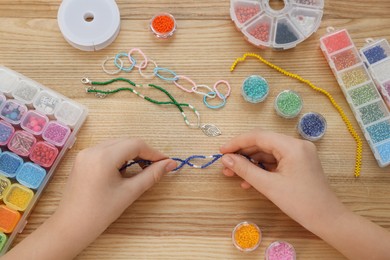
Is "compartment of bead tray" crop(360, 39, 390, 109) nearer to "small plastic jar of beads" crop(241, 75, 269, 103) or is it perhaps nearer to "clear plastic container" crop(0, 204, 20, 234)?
"small plastic jar of beads" crop(241, 75, 269, 103)

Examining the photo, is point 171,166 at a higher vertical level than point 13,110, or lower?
higher

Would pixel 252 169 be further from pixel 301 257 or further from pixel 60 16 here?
pixel 60 16

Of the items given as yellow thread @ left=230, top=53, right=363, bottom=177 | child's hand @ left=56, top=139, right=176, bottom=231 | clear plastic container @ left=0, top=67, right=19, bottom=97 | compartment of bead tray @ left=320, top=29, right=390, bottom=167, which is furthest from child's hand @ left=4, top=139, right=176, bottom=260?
compartment of bead tray @ left=320, top=29, right=390, bottom=167

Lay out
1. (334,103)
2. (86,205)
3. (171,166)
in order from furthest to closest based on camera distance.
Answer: (334,103)
(171,166)
(86,205)

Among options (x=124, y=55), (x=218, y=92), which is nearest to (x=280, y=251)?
(x=218, y=92)

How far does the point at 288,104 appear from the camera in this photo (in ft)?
4.17

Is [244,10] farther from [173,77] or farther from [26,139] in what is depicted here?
[26,139]

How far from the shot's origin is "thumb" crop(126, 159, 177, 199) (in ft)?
3.71

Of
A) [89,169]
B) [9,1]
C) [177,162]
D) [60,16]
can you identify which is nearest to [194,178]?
[177,162]

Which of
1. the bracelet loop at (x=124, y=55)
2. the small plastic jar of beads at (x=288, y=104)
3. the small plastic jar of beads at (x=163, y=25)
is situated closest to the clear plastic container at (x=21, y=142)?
the bracelet loop at (x=124, y=55)

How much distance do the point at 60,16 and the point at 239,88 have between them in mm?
552

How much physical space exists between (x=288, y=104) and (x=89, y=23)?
24.1 inches

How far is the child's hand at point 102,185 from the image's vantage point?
108 cm

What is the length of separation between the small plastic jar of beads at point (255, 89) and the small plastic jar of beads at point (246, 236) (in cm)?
34
